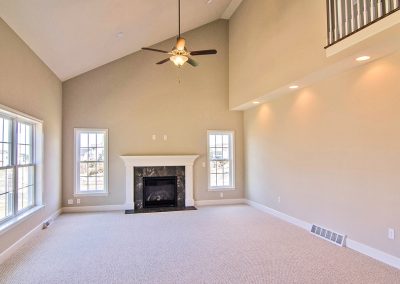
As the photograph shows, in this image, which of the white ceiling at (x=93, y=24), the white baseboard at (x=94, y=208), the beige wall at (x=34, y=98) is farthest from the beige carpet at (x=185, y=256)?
the white ceiling at (x=93, y=24)

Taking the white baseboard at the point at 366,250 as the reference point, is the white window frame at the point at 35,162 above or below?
above

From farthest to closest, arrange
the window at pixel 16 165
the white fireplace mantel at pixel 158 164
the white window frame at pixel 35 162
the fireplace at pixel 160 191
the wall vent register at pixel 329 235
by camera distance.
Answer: the fireplace at pixel 160 191, the white fireplace mantel at pixel 158 164, the wall vent register at pixel 329 235, the white window frame at pixel 35 162, the window at pixel 16 165

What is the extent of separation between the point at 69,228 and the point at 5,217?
4.72 feet

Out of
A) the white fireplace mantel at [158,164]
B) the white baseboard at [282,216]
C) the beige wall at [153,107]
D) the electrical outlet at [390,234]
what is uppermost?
the beige wall at [153,107]

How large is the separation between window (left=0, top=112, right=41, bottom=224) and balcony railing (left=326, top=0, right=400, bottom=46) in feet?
15.2

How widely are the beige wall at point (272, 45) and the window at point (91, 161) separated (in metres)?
3.63

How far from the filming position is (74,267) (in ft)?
11.7

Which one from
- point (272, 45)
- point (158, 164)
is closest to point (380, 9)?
point (272, 45)

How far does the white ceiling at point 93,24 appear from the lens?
3.87 metres

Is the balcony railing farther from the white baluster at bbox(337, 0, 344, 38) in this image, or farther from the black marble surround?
the black marble surround

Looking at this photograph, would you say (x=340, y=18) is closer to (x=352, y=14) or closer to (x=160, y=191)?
(x=352, y=14)

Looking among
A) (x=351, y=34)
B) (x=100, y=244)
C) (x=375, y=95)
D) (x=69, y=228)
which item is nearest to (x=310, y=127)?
(x=375, y=95)

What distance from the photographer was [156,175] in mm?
7242

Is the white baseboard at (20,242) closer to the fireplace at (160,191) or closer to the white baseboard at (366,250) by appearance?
the fireplace at (160,191)
